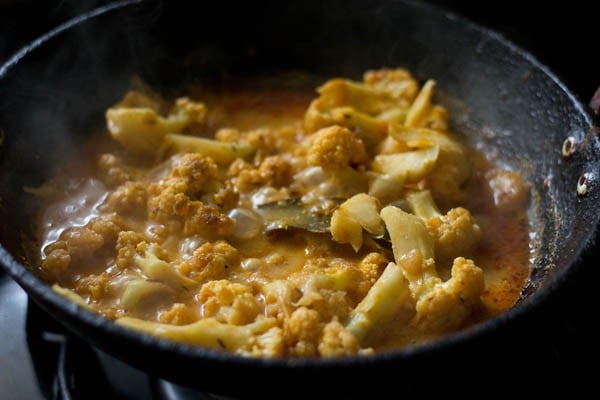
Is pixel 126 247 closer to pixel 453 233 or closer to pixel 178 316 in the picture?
pixel 178 316

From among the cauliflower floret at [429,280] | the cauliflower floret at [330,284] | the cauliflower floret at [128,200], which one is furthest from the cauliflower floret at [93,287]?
the cauliflower floret at [429,280]

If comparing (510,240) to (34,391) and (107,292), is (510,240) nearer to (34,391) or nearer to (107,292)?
(107,292)

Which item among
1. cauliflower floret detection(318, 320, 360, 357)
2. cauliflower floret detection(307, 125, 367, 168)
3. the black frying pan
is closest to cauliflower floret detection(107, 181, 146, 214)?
the black frying pan

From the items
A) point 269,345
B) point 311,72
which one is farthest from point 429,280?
point 311,72

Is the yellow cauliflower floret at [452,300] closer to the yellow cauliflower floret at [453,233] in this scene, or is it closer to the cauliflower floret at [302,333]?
the yellow cauliflower floret at [453,233]

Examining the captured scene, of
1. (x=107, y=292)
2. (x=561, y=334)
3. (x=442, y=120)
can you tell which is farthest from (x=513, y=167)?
(x=107, y=292)

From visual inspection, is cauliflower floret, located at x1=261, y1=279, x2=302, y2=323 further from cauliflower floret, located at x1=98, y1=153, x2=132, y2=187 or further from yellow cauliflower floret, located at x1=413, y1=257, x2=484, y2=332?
cauliflower floret, located at x1=98, y1=153, x2=132, y2=187

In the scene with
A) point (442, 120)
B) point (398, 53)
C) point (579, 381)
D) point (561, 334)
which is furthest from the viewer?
Answer: point (398, 53)

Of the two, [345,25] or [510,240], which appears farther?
[345,25]
